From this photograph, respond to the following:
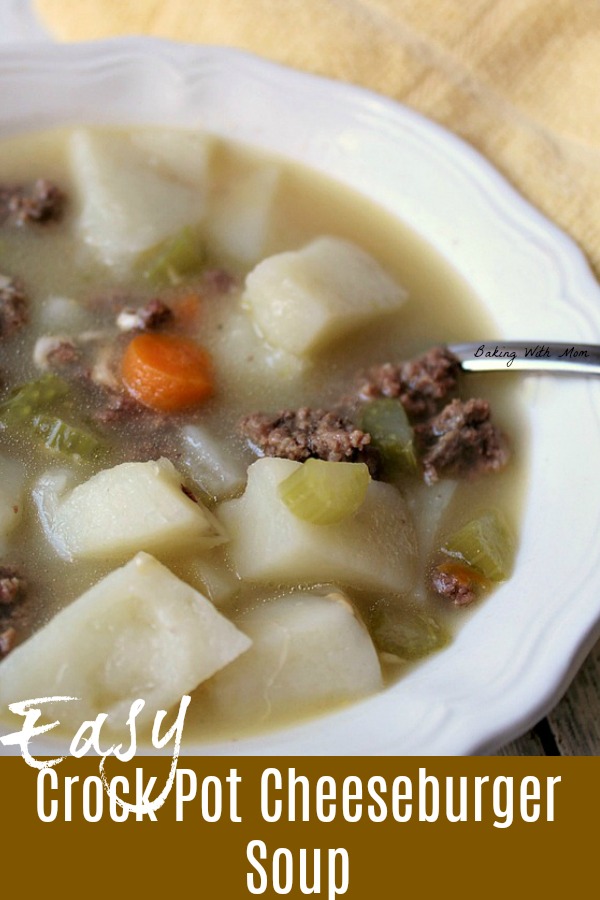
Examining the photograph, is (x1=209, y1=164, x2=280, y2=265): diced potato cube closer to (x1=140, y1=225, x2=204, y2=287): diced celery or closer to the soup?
the soup

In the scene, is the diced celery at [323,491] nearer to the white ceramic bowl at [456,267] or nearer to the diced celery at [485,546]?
the diced celery at [485,546]

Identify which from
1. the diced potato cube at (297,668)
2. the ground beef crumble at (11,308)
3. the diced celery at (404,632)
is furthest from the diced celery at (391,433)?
the ground beef crumble at (11,308)

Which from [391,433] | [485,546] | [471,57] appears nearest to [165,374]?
[391,433]

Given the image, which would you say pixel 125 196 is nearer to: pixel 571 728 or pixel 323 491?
pixel 323 491

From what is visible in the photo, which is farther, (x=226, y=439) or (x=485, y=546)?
(x=226, y=439)

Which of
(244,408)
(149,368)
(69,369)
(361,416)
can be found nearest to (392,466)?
(361,416)

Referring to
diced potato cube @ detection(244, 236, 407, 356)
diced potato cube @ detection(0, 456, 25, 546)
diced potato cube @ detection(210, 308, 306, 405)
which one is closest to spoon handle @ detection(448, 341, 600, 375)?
diced potato cube @ detection(244, 236, 407, 356)
